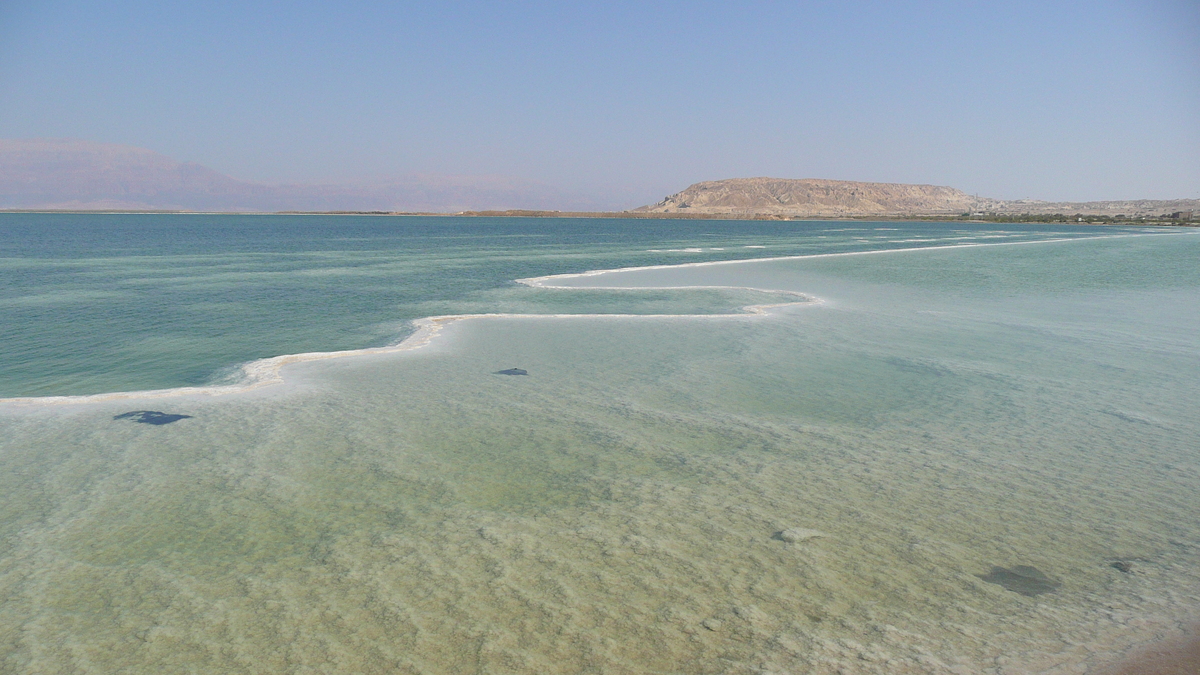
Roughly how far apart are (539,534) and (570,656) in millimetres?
1752

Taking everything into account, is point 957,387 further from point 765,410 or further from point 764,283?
point 764,283

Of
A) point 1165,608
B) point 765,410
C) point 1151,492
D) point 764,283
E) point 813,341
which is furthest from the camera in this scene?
point 764,283

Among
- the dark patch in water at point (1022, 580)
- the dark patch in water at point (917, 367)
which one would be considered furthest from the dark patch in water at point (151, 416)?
the dark patch in water at point (917, 367)

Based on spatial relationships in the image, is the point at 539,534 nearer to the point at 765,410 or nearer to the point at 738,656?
the point at 738,656

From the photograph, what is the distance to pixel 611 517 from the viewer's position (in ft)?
21.4

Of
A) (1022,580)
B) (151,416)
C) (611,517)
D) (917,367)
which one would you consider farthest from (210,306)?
(1022,580)

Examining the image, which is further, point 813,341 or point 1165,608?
point 813,341

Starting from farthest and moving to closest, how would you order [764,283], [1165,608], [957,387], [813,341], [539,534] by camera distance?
[764,283], [813,341], [957,387], [539,534], [1165,608]

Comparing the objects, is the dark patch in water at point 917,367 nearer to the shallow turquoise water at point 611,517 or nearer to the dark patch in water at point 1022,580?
the shallow turquoise water at point 611,517

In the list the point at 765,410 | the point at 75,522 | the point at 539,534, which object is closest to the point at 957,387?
the point at 765,410

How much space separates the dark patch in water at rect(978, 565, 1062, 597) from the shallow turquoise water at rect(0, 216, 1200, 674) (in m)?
0.08

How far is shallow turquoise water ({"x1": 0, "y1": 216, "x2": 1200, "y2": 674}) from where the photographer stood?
4.69 metres

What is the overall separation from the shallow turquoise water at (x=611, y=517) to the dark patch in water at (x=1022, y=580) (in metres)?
0.08

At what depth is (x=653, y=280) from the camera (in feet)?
94.8
